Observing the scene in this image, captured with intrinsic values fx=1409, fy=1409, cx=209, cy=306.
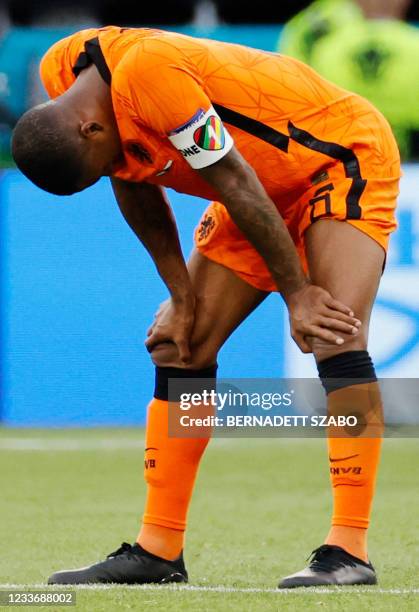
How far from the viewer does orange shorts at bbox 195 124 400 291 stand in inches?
161

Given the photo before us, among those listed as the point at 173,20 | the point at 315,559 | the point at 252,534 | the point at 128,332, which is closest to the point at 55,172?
the point at 315,559

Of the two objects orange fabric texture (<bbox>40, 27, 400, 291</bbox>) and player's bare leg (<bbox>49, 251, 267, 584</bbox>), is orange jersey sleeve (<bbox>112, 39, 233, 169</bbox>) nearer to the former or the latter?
orange fabric texture (<bbox>40, 27, 400, 291</bbox>)

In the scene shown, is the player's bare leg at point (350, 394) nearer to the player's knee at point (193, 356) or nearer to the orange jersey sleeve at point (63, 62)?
the player's knee at point (193, 356)

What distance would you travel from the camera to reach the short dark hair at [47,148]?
3818mm

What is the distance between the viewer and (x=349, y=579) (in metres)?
3.98

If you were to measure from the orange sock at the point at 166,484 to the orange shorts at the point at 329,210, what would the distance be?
1.64 ft

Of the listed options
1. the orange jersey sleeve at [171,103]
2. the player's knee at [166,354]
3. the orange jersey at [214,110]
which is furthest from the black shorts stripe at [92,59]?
the player's knee at [166,354]

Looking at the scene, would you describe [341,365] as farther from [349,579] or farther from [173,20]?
[173,20]

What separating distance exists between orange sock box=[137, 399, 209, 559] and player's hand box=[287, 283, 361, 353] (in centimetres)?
61

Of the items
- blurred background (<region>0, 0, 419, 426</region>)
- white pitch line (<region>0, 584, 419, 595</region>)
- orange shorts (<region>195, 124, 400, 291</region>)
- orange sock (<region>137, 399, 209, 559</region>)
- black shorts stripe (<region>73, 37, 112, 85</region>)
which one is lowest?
white pitch line (<region>0, 584, 419, 595</region>)

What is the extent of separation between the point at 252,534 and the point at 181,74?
6.86 ft

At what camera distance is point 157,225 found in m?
4.46

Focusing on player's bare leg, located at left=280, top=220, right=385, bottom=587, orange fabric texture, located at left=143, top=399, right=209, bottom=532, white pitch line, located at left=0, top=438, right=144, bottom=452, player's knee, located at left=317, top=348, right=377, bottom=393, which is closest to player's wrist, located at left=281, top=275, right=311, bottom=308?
player's bare leg, located at left=280, top=220, right=385, bottom=587

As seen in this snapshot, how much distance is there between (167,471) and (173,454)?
0.18ft
